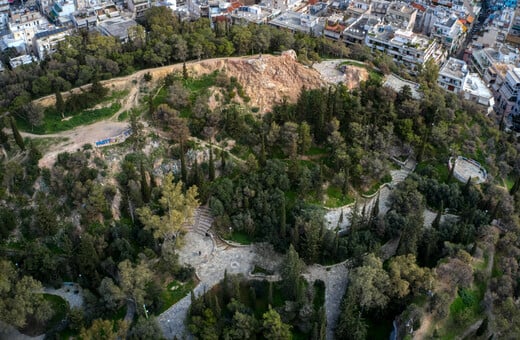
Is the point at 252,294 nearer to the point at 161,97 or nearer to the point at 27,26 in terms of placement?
the point at 161,97

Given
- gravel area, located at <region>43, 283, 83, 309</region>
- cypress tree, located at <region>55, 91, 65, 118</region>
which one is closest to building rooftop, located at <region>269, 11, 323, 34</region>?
cypress tree, located at <region>55, 91, 65, 118</region>

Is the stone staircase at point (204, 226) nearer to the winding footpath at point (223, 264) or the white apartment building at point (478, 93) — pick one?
the winding footpath at point (223, 264)

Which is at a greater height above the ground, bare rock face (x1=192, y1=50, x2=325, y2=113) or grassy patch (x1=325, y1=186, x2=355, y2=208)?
bare rock face (x1=192, y1=50, x2=325, y2=113)

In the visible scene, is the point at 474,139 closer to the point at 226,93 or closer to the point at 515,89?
the point at 515,89

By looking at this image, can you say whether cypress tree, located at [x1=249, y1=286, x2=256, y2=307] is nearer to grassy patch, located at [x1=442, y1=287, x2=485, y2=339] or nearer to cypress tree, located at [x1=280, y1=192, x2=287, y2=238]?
cypress tree, located at [x1=280, y1=192, x2=287, y2=238]

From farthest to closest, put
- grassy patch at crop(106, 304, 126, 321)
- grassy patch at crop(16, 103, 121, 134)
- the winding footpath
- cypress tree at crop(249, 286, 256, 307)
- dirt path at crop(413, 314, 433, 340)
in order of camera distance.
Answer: grassy patch at crop(16, 103, 121, 134), cypress tree at crop(249, 286, 256, 307), the winding footpath, grassy patch at crop(106, 304, 126, 321), dirt path at crop(413, 314, 433, 340)

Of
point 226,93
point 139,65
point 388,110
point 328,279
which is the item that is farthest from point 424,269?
point 139,65
